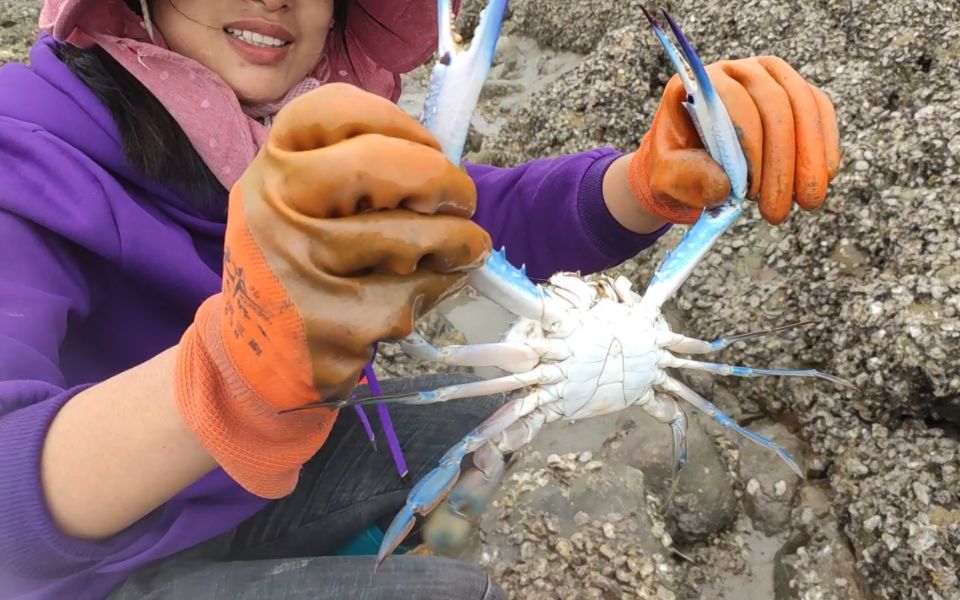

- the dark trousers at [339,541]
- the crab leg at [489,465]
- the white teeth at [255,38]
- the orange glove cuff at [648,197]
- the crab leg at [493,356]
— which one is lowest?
the dark trousers at [339,541]

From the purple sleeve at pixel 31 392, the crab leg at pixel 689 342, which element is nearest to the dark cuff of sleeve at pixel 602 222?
the crab leg at pixel 689 342

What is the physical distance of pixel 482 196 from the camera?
189 cm

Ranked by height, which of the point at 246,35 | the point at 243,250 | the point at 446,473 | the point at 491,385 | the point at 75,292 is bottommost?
the point at 446,473

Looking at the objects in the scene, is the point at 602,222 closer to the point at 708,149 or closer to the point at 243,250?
the point at 708,149

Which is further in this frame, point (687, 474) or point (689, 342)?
point (687, 474)

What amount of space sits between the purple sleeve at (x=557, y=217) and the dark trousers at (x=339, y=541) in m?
0.50

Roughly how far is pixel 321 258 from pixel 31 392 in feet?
1.60

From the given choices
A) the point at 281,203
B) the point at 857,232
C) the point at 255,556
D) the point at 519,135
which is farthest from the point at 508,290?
the point at 519,135

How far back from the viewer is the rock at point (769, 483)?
1.98m

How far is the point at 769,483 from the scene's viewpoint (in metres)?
2.01

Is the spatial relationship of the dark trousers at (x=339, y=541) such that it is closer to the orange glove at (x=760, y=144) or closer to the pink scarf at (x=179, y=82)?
the pink scarf at (x=179, y=82)

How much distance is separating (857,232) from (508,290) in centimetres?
137

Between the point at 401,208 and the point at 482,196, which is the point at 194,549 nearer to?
the point at 401,208

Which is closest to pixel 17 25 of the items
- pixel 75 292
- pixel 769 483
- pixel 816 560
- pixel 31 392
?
pixel 75 292
